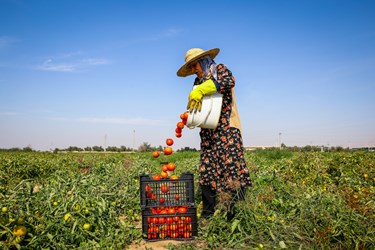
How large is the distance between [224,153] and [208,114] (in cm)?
46

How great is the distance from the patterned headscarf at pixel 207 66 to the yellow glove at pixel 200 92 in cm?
18

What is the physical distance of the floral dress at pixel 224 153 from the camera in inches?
133

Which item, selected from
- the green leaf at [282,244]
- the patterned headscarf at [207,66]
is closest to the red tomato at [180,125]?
the patterned headscarf at [207,66]

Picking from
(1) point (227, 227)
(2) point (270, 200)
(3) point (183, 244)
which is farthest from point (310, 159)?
(3) point (183, 244)

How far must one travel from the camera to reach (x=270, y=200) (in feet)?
11.3

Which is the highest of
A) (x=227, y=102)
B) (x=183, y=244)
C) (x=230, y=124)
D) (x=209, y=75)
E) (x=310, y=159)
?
(x=209, y=75)

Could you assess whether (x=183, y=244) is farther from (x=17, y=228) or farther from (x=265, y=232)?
(x=17, y=228)

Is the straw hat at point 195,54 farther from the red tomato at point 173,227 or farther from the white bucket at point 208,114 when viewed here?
the red tomato at point 173,227

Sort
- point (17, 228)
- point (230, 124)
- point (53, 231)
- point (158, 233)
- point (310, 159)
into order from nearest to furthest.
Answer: point (17, 228) → point (53, 231) → point (158, 233) → point (230, 124) → point (310, 159)

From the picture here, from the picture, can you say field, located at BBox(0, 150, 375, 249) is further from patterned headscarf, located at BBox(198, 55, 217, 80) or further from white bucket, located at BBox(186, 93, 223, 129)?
patterned headscarf, located at BBox(198, 55, 217, 80)

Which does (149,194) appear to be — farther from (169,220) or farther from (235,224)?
(235,224)

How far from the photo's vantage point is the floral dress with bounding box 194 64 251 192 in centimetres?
338

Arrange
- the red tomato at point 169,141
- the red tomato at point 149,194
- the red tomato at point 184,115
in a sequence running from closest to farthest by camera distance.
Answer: the red tomato at point 149,194 < the red tomato at point 184,115 < the red tomato at point 169,141

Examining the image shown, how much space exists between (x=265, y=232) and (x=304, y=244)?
1.29 feet
